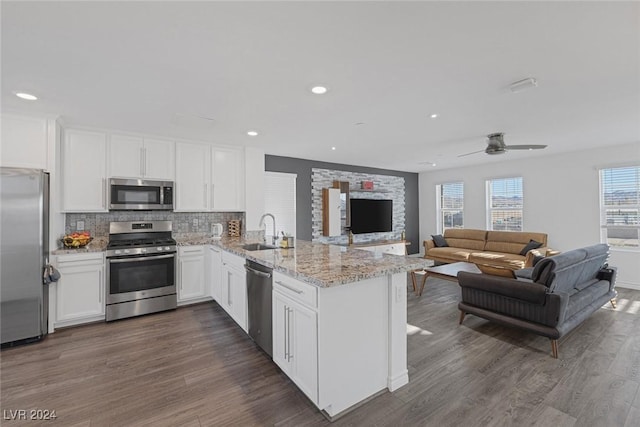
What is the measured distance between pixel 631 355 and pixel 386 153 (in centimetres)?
419

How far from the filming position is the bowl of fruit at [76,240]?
3.42 metres

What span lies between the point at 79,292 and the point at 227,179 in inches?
97.0

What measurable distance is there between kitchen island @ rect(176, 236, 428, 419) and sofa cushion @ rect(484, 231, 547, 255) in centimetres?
502

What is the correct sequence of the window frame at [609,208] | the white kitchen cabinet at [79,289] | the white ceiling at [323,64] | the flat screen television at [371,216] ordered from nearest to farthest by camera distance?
the white ceiling at [323,64] < the white kitchen cabinet at [79,289] < the window frame at [609,208] < the flat screen television at [371,216]

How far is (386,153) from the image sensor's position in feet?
17.9

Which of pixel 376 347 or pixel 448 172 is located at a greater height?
pixel 448 172

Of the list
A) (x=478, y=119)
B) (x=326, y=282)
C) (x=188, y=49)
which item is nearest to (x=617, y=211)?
(x=478, y=119)

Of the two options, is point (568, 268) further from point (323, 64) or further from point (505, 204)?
point (505, 204)

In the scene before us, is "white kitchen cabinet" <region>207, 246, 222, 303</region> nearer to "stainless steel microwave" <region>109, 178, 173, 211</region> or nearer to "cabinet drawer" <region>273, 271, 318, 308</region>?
"stainless steel microwave" <region>109, 178, 173, 211</region>

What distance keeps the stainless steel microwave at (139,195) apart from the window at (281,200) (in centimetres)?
177

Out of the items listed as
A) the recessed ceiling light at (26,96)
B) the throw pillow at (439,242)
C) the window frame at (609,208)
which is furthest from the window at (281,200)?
the window frame at (609,208)

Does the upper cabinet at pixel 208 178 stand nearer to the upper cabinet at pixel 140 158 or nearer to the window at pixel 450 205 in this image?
the upper cabinet at pixel 140 158

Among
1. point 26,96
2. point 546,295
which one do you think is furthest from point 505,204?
point 26,96

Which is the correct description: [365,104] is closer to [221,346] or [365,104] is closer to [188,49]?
[188,49]
